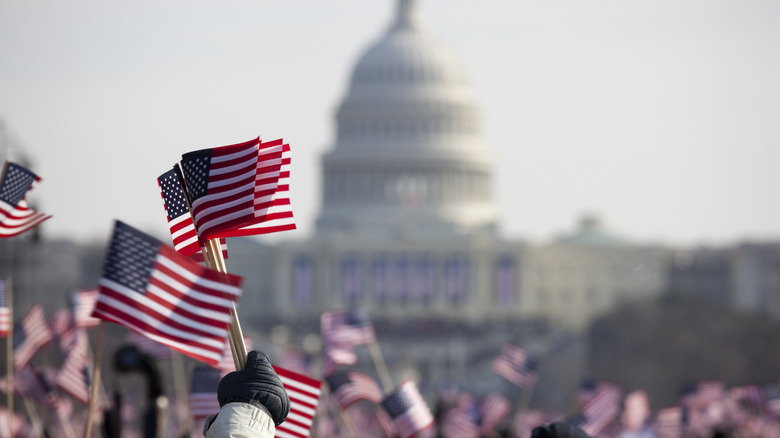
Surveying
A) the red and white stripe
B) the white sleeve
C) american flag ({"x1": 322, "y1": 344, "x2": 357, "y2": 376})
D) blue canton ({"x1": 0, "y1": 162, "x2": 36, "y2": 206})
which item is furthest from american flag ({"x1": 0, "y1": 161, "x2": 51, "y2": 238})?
american flag ({"x1": 322, "y1": 344, "x2": 357, "y2": 376})

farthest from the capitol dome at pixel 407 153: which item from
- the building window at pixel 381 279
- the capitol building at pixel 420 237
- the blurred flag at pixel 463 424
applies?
the blurred flag at pixel 463 424

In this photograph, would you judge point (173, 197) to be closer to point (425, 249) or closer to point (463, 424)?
point (463, 424)

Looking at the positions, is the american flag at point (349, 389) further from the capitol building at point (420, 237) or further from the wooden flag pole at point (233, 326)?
the capitol building at point (420, 237)

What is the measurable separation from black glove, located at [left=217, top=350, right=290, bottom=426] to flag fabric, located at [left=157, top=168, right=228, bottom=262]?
6.80 ft

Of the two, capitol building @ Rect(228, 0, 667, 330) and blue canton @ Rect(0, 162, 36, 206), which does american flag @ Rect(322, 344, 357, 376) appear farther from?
capitol building @ Rect(228, 0, 667, 330)

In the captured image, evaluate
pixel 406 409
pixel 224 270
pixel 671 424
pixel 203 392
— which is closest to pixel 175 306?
pixel 224 270

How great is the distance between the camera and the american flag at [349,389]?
90.7ft

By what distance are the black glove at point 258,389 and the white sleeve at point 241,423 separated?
9 centimetres

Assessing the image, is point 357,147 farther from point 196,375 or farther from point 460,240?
point 196,375

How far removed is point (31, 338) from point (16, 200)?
724cm

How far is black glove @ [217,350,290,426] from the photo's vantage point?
13.5 meters

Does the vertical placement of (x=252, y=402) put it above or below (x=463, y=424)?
above

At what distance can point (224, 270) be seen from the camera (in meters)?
14.9

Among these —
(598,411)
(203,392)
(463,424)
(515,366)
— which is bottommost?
(515,366)
